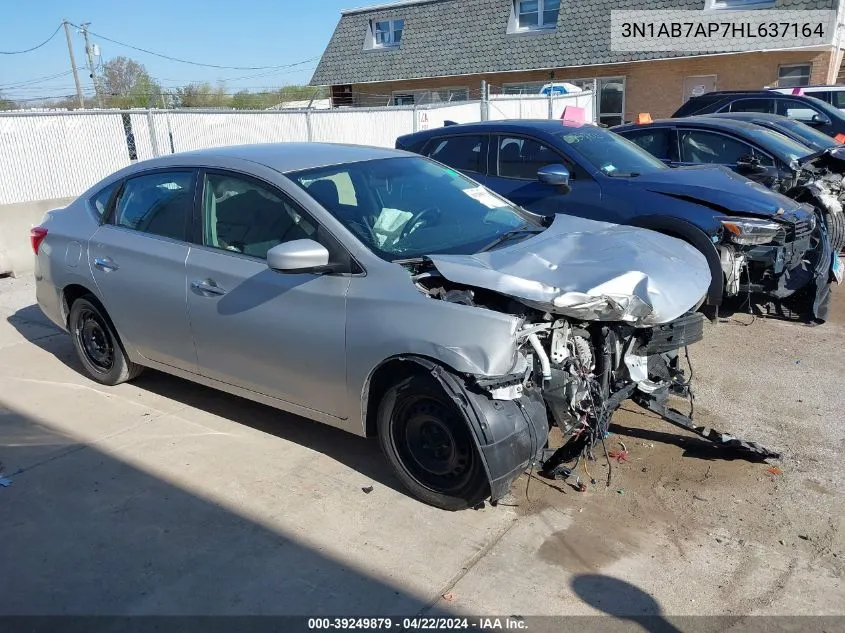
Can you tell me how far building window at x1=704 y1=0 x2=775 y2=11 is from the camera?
21.0 m

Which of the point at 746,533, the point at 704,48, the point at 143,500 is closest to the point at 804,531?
the point at 746,533

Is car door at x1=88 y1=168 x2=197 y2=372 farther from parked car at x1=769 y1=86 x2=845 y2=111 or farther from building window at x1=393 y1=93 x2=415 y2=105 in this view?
building window at x1=393 y1=93 x2=415 y2=105

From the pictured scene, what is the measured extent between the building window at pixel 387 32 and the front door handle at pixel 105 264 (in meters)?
26.5

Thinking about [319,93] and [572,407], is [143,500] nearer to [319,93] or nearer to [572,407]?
[572,407]

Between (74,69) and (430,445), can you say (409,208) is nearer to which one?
(430,445)

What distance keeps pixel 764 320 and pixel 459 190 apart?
144 inches

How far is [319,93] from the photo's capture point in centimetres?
3516

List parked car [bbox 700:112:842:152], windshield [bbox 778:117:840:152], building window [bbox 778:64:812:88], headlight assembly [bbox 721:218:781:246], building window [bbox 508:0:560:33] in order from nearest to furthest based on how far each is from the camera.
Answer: headlight assembly [bbox 721:218:781:246], parked car [bbox 700:112:842:152], windshield [bbox 778:117:840:152], building window [bbox 778:64:812:88], building window [bbox 508:0:560:33]

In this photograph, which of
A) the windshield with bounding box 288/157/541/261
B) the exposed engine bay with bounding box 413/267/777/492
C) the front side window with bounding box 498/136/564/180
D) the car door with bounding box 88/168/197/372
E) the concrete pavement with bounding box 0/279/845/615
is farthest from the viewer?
the front side window with bounding box 498/136/564/180

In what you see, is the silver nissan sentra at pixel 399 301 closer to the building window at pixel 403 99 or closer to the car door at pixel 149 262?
the car door at pixel 149 262

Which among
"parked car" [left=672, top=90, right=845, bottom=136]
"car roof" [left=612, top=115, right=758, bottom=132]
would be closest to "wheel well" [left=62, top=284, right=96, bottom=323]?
"car roof" [left=612, top=115, right=758, bottom=132]

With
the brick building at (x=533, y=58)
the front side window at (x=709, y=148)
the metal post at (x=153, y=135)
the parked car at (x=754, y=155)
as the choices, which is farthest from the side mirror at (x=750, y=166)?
the brick building at (x=533, y=58)

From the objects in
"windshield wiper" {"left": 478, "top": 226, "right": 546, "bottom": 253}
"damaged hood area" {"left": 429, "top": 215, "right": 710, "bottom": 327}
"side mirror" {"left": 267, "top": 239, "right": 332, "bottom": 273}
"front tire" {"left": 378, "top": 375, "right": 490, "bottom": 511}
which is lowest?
"front tire" {"left": 378, "top": 375, "right": 490, "bottom": 511}

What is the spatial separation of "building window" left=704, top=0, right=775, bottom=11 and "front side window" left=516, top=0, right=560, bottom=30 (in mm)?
5524
